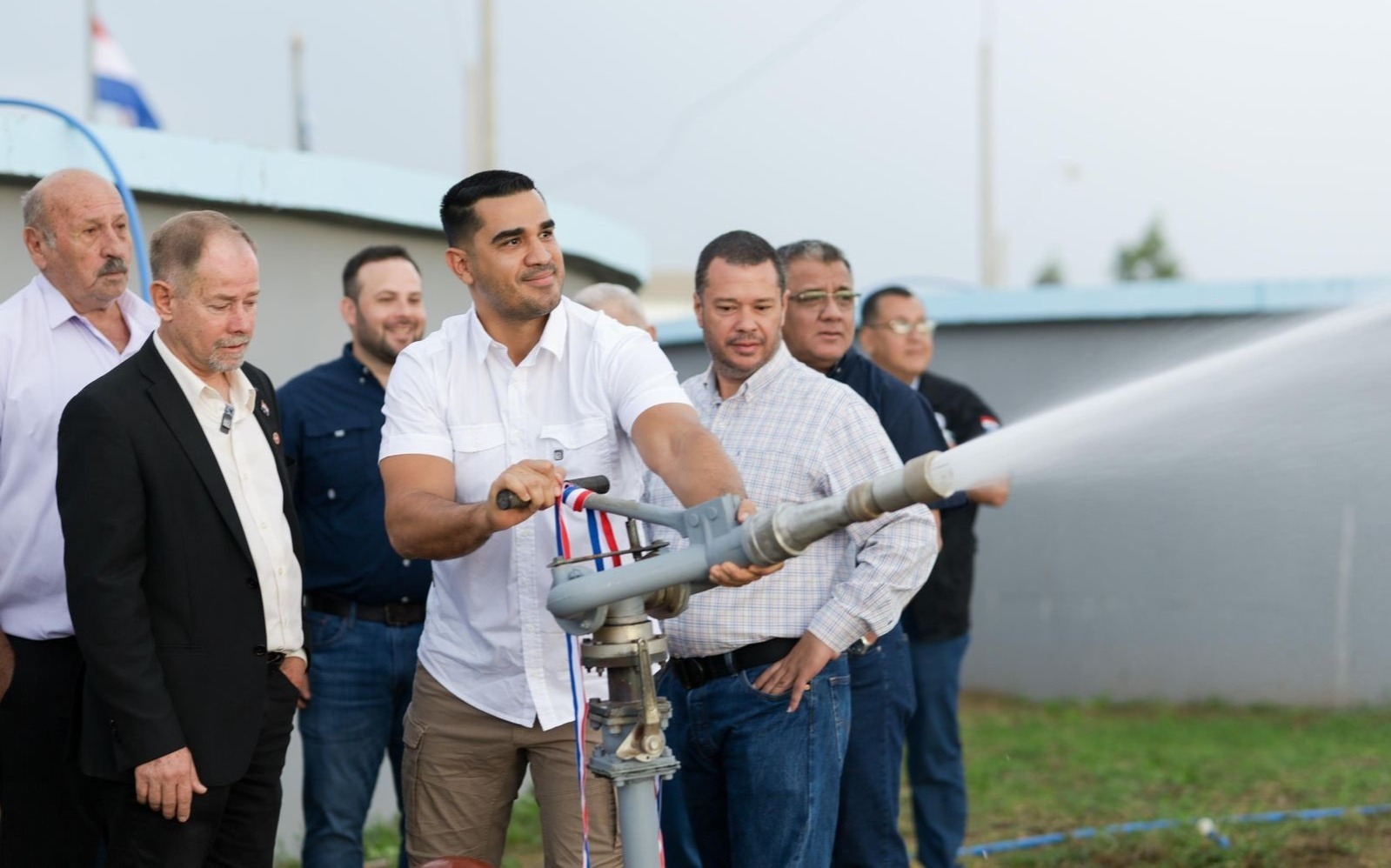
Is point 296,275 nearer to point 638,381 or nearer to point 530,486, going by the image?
point 638,381

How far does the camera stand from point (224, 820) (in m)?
3.65

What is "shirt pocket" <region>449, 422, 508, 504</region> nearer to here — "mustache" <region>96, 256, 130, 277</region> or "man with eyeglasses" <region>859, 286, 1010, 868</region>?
"mustache" <region>96, 256, 130, 277</region>

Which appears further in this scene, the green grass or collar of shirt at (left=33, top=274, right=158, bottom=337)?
the green grass

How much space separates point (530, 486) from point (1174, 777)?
6.04 metres

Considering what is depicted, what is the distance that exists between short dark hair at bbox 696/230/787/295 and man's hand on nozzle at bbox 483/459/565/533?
1742 millimetres

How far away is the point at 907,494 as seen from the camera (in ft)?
7.84

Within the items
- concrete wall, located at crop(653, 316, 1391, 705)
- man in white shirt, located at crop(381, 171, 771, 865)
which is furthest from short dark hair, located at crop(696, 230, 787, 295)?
concrete wall, located at crop(653, 316, 1391, 705)

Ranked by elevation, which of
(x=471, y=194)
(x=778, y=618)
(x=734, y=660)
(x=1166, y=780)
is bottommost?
(x=1166, y=780)

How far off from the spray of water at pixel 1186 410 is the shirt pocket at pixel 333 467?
84.2 inches

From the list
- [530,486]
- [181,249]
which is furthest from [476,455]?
[181,249]

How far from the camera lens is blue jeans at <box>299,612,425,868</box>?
16.0ft

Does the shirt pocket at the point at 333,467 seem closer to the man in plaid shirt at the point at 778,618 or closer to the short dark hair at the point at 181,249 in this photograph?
the man in plaid shirt at the point at 778,618

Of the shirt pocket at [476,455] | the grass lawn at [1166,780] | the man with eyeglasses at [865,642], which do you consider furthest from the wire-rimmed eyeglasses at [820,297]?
the grass lawn at [1166,780]

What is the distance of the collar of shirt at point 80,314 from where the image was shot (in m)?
3.97
